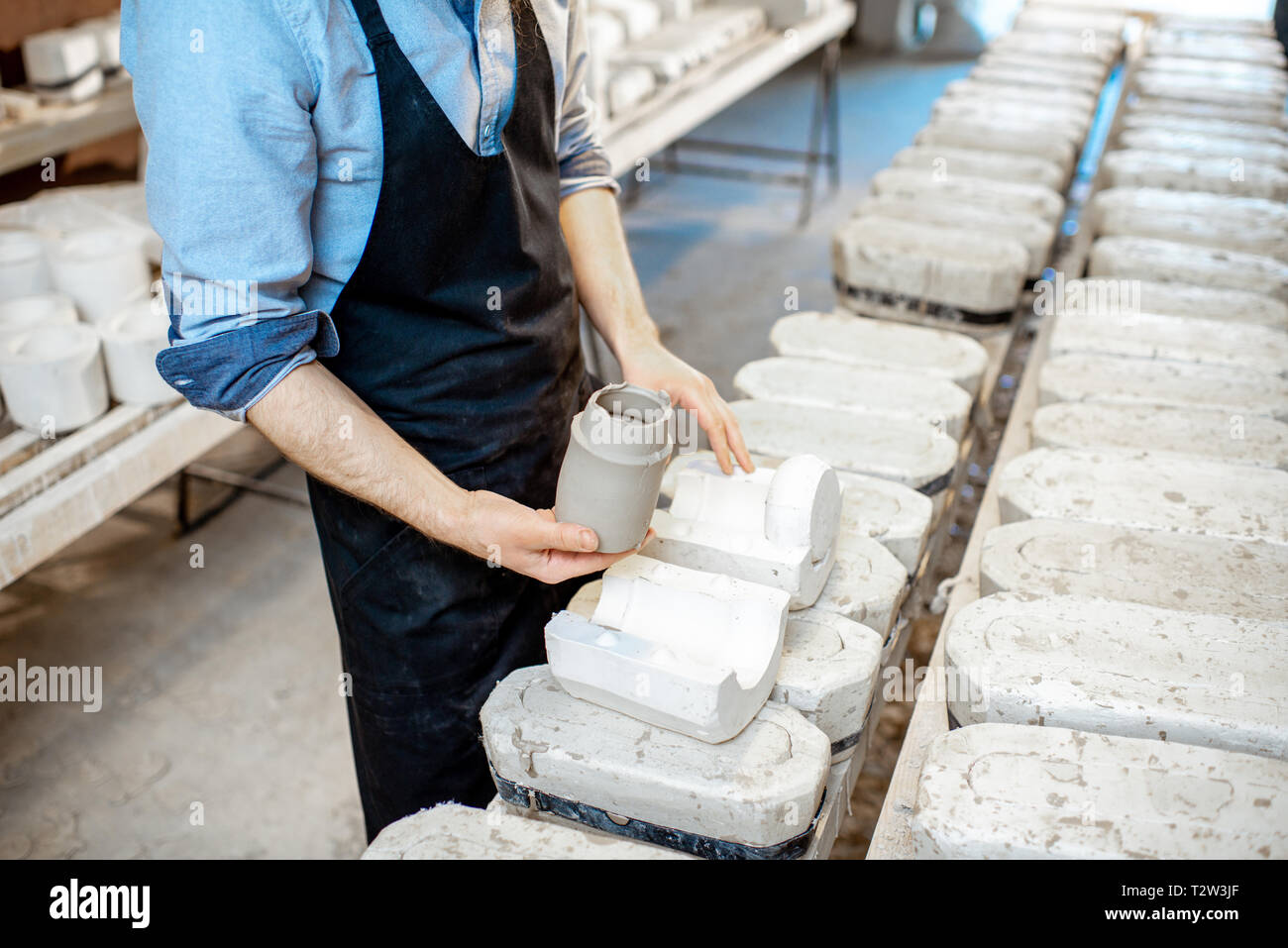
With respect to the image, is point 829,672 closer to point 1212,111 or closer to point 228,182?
point 228,182

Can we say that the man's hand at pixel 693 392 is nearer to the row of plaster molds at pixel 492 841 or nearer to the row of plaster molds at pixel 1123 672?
the row of plaster molds at pixel 1123 672

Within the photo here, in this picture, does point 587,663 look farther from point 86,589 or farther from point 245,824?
point 86,589

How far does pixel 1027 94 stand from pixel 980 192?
1.05 m

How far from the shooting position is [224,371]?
111 cm

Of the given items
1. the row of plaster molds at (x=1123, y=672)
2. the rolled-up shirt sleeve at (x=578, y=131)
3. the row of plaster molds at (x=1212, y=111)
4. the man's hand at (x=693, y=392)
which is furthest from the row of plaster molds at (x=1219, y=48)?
the row of plaster molds at (x=1123, y=672)

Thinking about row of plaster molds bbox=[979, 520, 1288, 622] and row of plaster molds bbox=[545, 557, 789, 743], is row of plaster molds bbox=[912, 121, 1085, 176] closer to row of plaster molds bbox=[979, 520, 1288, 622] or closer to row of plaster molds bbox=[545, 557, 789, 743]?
row of plaster molds bbox=[979, 520, 1288, 622]

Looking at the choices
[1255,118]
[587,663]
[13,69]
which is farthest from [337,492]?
[1255,118]

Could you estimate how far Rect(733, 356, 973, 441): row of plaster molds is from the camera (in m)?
1.74

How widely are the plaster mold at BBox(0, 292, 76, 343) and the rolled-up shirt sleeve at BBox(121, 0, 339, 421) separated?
1164 millimetres

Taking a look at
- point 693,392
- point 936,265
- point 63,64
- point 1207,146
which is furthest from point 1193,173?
point 63,64

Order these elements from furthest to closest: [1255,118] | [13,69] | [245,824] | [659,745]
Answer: [1255,118]
[13,69]
[245,824]
[659,745]

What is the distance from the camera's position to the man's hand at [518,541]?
1.15 metres
